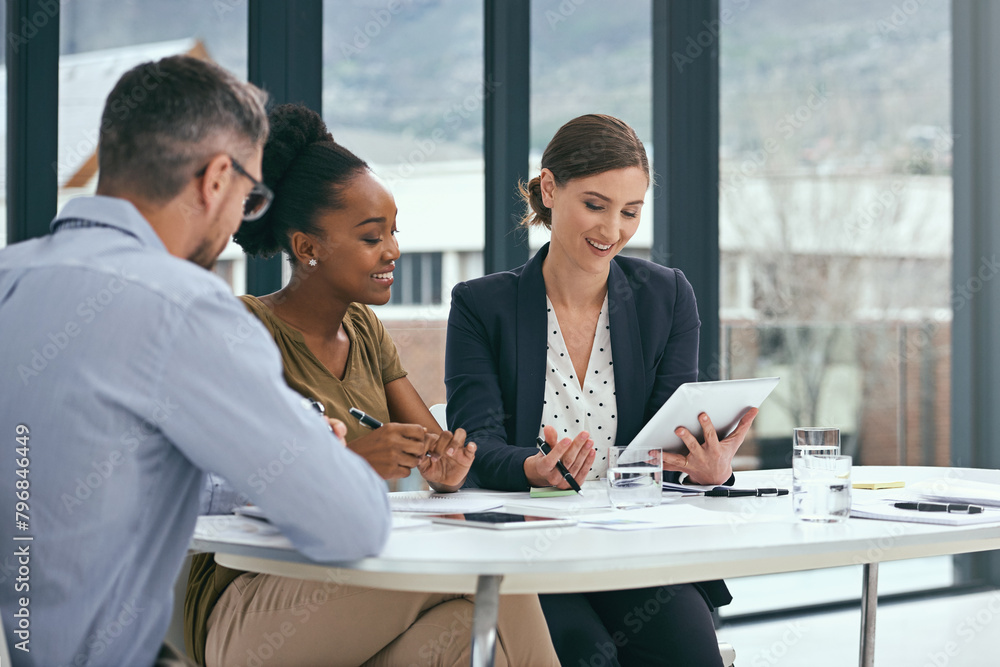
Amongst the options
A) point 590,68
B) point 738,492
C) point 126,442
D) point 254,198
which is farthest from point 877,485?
point 590,68

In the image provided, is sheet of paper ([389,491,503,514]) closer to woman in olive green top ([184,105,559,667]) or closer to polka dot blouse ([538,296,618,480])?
woman in olive green top ([184,105,559,667])

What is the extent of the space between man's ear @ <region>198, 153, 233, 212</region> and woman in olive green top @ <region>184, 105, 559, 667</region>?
52 cm

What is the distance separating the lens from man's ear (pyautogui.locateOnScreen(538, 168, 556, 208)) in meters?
2.23

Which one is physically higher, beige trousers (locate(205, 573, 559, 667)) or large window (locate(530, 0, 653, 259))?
large window (locate(530, 0, 653, 259))

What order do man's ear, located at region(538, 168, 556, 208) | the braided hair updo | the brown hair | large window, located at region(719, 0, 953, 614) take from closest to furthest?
1. the braided hair updo
2. the brown hair
3. man's ear, located at region(538, 168, 556, 208)
4. large window, located at region(719, 0, 953, 614)

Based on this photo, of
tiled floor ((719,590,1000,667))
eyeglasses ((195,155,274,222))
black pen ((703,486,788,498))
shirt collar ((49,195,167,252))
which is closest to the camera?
shirt collar ((49,195,167,252))

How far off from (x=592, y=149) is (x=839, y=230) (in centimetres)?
193

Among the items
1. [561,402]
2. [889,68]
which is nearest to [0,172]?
[561,402]

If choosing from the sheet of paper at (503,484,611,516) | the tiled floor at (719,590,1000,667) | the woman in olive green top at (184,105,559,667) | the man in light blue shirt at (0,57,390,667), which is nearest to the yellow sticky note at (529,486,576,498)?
the sheet of paper at (503,484,611,516)

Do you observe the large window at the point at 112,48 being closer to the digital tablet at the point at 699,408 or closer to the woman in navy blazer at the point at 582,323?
the woman in navy blazer at the point at 582,323

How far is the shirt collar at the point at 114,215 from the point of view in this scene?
1.12m

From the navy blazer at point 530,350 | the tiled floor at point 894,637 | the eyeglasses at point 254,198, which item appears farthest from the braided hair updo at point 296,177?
the tiled floor at point 894,637

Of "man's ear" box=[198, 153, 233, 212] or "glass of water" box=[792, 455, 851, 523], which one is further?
"glass of water" box=[792, 455, 851, 523]

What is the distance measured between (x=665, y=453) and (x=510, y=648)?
0.59 metres
